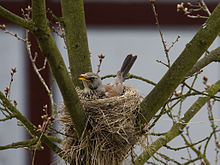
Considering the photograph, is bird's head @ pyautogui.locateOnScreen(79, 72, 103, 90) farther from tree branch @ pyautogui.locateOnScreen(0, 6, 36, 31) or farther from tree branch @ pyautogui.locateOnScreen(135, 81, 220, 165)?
tree branch @ pyautogui.locateOnScreen(0, 6, 36, 31)

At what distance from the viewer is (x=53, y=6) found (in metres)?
4.99

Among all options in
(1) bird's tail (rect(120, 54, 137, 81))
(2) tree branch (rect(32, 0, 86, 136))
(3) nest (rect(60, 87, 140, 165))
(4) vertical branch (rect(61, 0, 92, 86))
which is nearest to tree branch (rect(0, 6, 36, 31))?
(2) tree branch (rect(32, 0, 86, 136))

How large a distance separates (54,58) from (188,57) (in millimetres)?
903

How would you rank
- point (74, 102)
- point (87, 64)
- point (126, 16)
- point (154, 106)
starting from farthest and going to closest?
point (126, 16), point (87, 64), point (154, 106), point (74, 102)

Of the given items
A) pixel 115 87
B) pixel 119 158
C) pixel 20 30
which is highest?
pixel 20 30

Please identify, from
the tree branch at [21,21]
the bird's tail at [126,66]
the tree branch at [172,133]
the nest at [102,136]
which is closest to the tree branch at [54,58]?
the tree branch at [21,21]

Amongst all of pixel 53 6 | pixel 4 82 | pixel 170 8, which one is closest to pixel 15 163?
pixel 4 82

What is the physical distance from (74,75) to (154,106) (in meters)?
0.86

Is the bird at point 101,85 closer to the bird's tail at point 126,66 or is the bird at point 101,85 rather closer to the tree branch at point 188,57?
the bird's tail at point 126,66

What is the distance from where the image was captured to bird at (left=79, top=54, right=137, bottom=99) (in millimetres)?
3601

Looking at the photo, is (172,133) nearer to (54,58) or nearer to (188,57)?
(188,57)

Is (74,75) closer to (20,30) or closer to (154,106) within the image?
(154,106)

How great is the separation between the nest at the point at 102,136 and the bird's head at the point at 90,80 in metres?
0.23

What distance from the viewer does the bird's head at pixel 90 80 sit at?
11.7 ft
